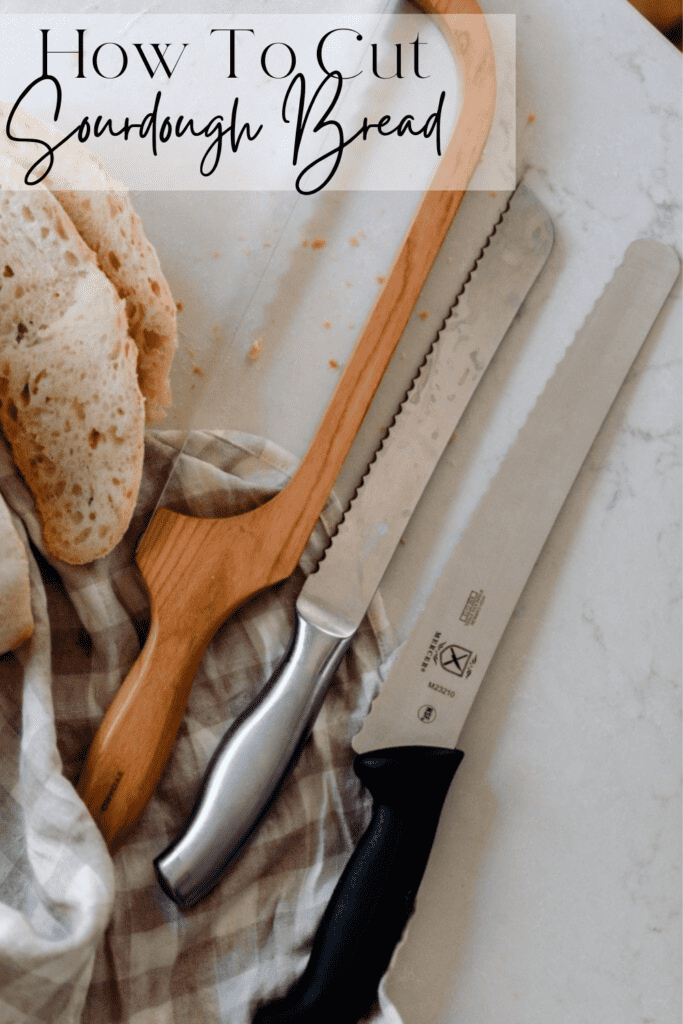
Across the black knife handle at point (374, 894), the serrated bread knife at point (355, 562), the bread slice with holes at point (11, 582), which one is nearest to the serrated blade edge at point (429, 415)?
the serrated bread knife at point (355, 562)

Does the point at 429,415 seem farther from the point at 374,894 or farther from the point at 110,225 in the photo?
the point at 374,894

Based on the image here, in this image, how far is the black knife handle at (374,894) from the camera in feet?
2.15

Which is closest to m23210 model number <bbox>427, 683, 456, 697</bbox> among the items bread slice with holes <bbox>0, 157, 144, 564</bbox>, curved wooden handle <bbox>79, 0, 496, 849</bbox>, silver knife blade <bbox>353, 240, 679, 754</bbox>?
silver knife blade <bbox>353, 240, 679, 754</bbox>

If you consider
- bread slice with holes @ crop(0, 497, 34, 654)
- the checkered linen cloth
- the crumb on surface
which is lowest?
the checkered linen cloth

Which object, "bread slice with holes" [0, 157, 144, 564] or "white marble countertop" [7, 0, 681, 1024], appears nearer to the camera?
"bread slice with holes" [0, 157, 144, 564]

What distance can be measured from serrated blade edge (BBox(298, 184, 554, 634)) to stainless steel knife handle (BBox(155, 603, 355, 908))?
1.6 inches

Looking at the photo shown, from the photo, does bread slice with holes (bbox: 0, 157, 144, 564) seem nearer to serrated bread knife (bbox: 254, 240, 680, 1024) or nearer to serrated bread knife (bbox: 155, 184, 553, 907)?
serrated bread knife (bbox: 155, 184, 553, 907)

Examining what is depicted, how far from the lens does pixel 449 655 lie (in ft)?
2.44

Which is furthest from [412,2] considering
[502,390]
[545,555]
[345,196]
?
[545,555]

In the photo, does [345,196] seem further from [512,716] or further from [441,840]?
[441,840]

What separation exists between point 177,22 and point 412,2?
272mm

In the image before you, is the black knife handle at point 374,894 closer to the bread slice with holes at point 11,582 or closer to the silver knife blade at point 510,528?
the silver knife blade at point 510,528

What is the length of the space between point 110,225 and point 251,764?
51 cm

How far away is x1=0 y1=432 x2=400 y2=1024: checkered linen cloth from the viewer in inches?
23.7
